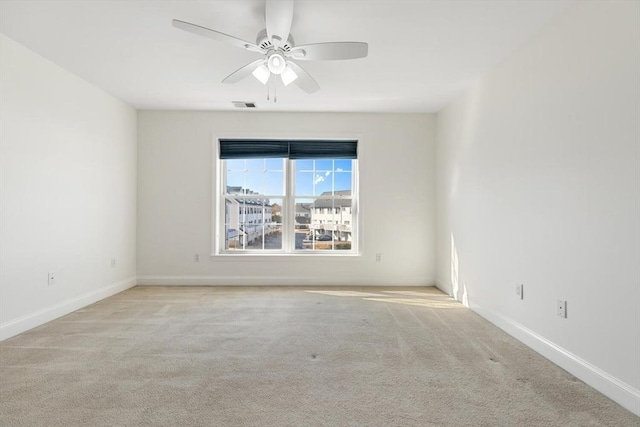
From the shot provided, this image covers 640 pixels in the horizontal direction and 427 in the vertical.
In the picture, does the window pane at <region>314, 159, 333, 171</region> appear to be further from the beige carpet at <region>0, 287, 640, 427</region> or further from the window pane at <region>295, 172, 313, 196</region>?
the beige carpet at <region>0, 287, 640, 427</region>

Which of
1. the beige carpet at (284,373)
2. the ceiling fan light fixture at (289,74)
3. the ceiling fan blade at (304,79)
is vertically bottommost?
the beige carpet at (284,373)

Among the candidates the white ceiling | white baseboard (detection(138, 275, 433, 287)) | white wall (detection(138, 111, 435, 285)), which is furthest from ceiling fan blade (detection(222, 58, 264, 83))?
white baseboard (detection(138, 275, 433, 287))

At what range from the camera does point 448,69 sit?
345 centimetres

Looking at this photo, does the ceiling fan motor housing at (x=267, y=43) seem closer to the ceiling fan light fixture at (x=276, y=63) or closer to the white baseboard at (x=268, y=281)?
the ceiling fan light fixture at (x=276, y=63)

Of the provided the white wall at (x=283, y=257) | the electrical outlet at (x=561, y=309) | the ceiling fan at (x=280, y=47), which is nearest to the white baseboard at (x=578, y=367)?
the electrical outlet at (x=561, y=309)

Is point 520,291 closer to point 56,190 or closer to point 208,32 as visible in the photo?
point 208,32

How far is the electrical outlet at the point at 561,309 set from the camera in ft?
7.91

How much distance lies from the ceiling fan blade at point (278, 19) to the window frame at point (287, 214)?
2656mm

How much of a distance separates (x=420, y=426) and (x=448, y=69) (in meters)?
3.07

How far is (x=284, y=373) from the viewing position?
2299 mm

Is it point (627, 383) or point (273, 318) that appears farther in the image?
point (273, 318)

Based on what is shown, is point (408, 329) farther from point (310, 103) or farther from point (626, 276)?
point (310, 103)

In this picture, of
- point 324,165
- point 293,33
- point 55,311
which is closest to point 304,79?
point 293,33

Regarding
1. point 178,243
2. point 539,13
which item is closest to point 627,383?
point 539,13
